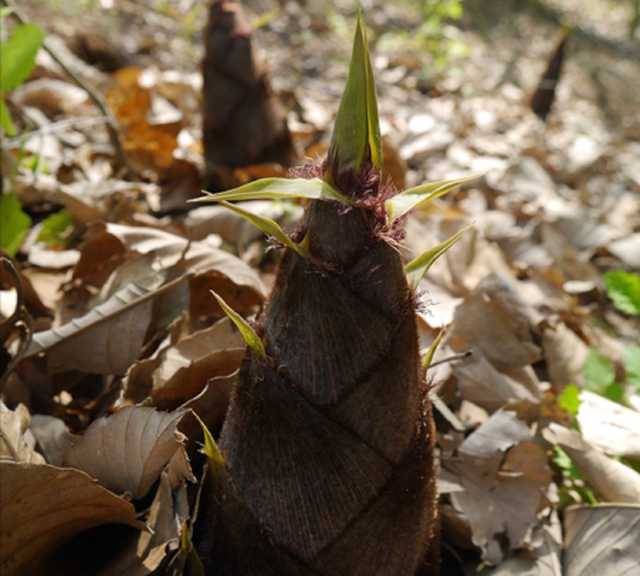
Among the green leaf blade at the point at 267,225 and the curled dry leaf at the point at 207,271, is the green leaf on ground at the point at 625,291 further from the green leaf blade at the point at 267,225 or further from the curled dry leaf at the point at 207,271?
the green leaf blade at the point at 267,225

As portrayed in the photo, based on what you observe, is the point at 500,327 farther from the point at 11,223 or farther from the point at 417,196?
the point at 11,223

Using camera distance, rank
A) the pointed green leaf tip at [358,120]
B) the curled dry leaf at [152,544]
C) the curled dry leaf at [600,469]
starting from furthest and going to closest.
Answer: the curled dry leaf at [600,469], the curled dry leaf at [152,544], the pointed green leaf tip at [358,120]

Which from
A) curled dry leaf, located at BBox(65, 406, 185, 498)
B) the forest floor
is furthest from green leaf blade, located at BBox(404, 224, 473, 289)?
curled dry leaf, located at BBox(65, 406, 185, 498)

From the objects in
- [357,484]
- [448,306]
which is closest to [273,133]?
[448,306]

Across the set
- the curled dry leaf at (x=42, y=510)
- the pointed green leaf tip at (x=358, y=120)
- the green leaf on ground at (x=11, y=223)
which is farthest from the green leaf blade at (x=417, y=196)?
the green leaf on ground at (x=11, y=223)

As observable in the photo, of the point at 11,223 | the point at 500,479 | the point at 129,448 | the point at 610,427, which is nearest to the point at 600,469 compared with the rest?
the point at 610,427

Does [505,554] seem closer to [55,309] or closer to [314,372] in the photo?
[314,372]
